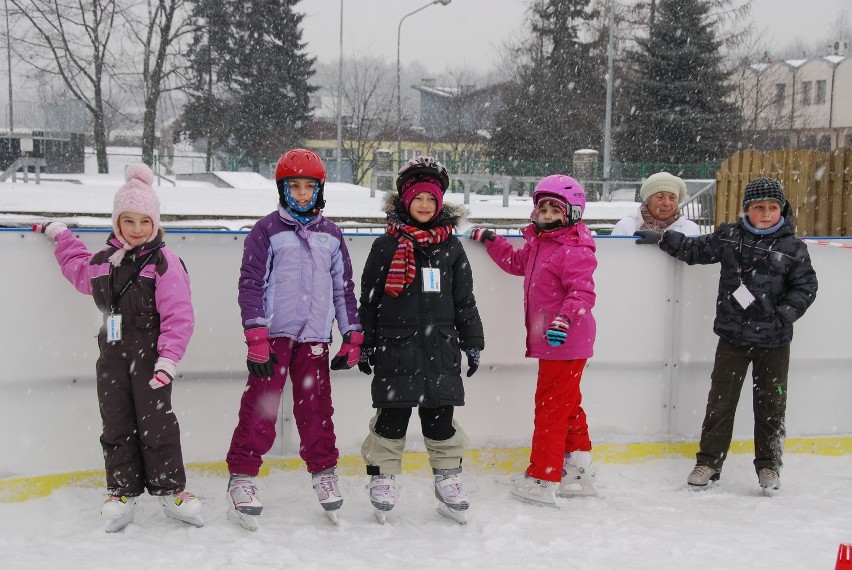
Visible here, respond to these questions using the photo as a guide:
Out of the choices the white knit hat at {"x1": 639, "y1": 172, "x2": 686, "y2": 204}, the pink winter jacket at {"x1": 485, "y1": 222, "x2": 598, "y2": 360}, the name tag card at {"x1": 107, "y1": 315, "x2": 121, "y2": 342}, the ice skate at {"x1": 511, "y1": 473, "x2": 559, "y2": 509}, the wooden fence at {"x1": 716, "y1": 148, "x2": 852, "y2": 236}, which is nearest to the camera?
the name tag card at {"x1": 107, "y1": 315, "x2": 121, "y2": 342}

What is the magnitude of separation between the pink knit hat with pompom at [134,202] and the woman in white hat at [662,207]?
2517 mm

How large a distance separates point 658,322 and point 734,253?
24.9 inches

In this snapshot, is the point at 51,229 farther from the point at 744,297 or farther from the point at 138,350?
the point at 744,297

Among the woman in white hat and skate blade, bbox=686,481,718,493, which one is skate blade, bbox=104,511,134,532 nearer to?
skate blade, bbox=686,481,718,493

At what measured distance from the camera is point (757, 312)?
13.4ft

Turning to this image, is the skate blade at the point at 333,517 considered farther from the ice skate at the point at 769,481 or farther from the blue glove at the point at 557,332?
the ice skate at the point at 769,481

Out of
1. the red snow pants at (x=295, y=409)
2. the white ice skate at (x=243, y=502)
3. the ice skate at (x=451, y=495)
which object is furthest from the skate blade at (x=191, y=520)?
the ice skate at (x=451, y=495)

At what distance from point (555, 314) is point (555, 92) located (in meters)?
37.3

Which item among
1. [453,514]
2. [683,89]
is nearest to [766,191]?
[453,514]

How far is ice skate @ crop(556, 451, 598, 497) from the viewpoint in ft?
13.4

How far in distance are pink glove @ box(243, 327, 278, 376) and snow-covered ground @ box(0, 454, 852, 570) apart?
0.66 m

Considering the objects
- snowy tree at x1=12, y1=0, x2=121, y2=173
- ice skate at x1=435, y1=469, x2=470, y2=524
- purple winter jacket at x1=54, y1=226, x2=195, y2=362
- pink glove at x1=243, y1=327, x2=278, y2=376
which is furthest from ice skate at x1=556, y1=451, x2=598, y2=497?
snowy tree at x1=12, y1=0, x2=121, y2=173

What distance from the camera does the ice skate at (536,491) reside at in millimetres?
3936

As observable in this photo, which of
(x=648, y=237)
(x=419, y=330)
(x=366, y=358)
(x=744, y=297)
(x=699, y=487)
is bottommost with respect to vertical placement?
(x=699, y=487)
